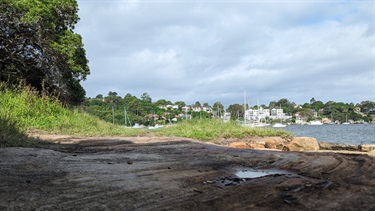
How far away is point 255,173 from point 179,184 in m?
1.15

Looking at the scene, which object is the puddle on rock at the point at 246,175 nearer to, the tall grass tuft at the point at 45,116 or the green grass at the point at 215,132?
the green grass at the point at 215,132

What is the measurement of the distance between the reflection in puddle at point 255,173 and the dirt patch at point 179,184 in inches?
3.1

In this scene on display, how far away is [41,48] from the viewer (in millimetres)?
14883

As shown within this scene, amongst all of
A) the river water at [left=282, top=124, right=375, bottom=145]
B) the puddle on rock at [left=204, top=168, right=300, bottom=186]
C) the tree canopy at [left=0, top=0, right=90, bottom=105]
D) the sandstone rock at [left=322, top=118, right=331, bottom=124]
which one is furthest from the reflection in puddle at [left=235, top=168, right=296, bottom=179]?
the sandstone rock at [left=322, top=118, right=331, bottom=124]

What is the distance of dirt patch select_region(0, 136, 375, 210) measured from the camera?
2.56 metres

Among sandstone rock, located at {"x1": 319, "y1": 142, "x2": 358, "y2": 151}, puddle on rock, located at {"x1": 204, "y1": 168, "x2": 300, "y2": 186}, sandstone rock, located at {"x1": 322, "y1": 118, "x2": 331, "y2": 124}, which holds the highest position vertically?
sandstone rock, located at {"x1": 322, "y1": 118, "x2": 331, "y2": 124}

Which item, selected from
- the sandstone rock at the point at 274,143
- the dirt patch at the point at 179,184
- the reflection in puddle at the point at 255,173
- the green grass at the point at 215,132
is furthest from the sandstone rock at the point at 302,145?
the reflection in puddle at the point at 255,173

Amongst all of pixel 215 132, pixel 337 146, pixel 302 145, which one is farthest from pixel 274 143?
pixel 337 146

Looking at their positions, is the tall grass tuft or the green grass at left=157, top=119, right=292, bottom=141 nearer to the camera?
the tall grass tuft

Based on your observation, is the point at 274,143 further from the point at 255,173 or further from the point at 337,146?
the point at 255,173

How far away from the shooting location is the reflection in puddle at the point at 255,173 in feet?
12.2

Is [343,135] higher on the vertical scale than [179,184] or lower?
lower

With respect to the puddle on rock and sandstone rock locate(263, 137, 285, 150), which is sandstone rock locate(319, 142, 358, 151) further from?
the puddle on rock

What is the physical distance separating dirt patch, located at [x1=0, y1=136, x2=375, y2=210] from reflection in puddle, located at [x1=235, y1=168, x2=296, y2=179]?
80 millimetres
